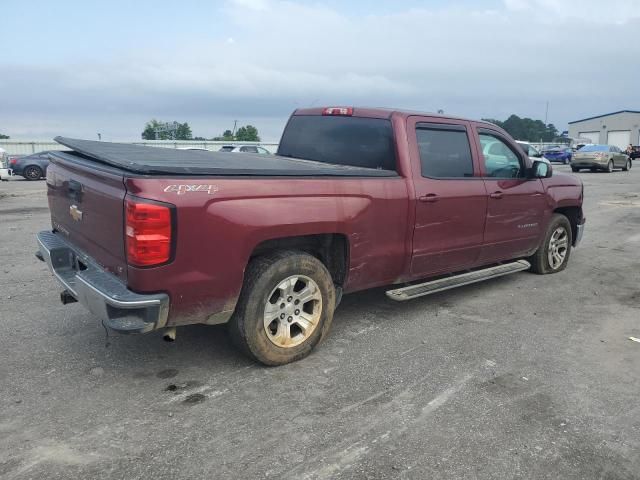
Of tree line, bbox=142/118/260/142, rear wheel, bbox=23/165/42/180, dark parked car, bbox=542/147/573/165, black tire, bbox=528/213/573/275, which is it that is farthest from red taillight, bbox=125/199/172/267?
tree line, bbox=142/118/260/142

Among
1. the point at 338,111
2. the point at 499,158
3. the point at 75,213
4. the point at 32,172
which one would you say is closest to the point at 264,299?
the point at 75,213

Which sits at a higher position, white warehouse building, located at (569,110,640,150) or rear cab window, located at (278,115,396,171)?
white warehouse building, located at (569,110,640,150)

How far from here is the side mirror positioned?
5797 mm

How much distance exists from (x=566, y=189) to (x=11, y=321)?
6.11 metres

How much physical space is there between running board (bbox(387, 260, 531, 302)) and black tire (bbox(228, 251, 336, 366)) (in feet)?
3.04

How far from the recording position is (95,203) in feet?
11.6

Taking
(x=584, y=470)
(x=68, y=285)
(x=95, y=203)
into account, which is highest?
(x=95, y=203)

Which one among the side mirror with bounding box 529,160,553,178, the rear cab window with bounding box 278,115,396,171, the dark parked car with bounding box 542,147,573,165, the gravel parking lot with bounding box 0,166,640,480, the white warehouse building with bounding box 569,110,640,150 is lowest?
the gravel parking lot with bounding box 0,166,640,480

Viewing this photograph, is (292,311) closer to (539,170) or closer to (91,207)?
(91,207)

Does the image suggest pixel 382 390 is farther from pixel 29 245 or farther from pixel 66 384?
pixel 29 245

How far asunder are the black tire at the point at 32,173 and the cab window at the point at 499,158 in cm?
2355

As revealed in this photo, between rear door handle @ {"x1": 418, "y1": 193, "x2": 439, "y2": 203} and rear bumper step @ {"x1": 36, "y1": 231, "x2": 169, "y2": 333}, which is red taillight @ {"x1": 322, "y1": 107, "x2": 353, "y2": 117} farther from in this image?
rear bumper step @ {"x1": 36, "y1": 231, "x2": 169, "y2": 333}

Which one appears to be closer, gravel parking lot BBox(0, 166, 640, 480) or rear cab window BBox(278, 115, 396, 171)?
gravel parking lot BBox(0, 166, 640, 480)

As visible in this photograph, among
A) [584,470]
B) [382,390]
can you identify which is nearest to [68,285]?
[382,390]
